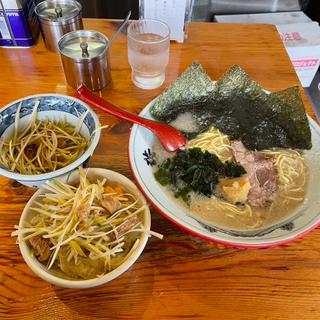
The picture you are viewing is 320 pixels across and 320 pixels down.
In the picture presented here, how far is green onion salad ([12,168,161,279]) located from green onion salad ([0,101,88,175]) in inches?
5.2

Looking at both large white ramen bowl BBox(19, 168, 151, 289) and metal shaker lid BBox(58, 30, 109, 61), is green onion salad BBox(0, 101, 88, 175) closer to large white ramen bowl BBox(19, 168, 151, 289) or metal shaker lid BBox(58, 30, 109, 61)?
large white ramen bowl BBox(19, 168, 151, 289)

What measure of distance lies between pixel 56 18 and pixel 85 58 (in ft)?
1.10

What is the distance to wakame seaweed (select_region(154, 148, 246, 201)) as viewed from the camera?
0.91 m

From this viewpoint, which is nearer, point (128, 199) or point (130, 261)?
point (130, 261)

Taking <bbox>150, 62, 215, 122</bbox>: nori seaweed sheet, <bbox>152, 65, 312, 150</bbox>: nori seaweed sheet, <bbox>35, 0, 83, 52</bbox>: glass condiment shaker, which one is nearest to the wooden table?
<bbox>150, 62, 215, 122</bbox>: nori seaweed sheet

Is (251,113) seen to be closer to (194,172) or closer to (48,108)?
(194,172)

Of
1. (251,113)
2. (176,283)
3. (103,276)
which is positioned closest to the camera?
(103,276)

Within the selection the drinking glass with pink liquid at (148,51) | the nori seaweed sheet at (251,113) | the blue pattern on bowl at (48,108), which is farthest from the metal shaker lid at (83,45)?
the nori seaweed sheet at (251,113)

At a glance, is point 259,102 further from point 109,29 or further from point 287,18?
point 287,18

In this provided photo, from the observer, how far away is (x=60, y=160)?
3.09ft

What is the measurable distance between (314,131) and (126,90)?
706 mm

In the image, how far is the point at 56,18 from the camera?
4.35ft

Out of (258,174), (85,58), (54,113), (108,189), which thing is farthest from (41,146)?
(258,174)

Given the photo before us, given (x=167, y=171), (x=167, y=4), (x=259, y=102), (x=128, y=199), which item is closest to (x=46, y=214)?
(x=128, y=199)
